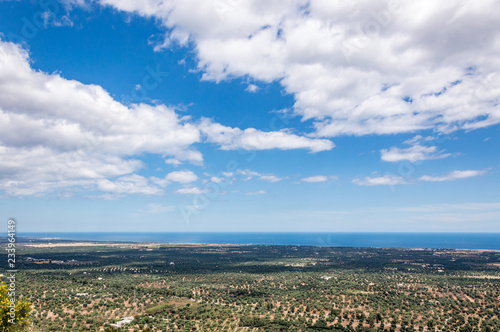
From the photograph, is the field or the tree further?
the field

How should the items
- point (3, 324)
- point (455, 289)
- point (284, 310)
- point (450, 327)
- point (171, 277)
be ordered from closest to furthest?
point (3, 324), point (450, 327), point (284, 310), point (455, 289), point (171, 277)

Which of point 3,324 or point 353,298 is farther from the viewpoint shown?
point 353,298

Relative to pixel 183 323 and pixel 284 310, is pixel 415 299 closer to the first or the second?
pixel 284 310

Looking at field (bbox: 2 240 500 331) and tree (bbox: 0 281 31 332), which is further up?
tree (bbox: 0 281 31 332)

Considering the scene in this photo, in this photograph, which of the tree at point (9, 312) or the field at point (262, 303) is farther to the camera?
the field at point (262, 303)

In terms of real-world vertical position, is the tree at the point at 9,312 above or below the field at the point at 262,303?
above

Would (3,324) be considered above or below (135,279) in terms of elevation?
above

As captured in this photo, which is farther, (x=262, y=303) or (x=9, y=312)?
(x=262, y=303)

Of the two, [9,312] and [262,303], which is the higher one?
[9,312]

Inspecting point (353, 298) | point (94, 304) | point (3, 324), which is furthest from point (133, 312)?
point (353, 298)

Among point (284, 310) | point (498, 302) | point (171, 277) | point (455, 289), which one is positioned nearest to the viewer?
point (284, 310)
